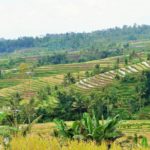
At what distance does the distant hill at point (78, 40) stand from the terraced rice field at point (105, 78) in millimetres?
62001

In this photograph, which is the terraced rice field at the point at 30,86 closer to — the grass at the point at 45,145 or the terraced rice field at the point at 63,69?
the terraced rice field at the point at 63,69

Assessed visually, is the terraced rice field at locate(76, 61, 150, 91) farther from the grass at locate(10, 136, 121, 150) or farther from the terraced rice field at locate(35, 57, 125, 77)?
the grass at locate(10, 136, 121, 150)

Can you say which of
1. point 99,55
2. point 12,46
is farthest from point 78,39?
point 99,55

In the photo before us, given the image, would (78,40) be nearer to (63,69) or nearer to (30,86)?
(63,69)

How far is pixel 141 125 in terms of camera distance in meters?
43.8

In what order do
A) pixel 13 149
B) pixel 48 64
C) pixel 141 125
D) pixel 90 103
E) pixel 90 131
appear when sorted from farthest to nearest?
pixel 48 64, pixel 90 103, pixel 141 125, pixel 90 131, pixel 13 149

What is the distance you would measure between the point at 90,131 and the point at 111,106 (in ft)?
121

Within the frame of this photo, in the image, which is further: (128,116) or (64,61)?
(64,61)

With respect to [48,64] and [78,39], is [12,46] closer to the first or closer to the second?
[78,39]

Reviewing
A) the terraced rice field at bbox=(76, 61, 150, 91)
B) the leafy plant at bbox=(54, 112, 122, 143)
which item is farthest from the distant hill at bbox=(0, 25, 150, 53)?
the leafy plant at bbox=(54, 112, 122, 143)

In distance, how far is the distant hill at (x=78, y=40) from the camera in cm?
15575

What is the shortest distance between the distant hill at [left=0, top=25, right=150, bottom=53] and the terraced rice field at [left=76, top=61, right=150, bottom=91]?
62.0 m

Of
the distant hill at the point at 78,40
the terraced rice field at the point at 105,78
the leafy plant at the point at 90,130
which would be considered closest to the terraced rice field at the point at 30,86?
the terraced rice field at the point at 105,78

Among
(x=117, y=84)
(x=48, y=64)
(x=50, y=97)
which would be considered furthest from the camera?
(x=48, y=64)
